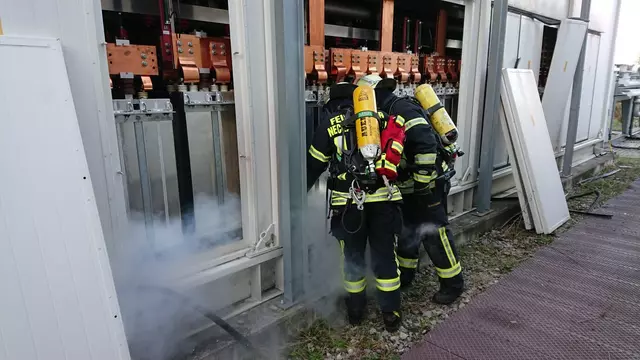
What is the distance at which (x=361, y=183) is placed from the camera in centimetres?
Result: 283

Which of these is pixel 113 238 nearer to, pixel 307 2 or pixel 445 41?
pixel 307 2

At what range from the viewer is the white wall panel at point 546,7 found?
5.46 metres

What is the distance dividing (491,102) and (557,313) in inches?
102

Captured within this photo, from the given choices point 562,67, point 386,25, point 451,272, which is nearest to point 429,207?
point 451,272

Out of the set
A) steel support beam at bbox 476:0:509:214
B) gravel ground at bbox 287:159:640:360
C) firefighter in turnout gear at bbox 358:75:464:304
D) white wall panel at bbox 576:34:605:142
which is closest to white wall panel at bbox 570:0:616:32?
white wall panel at bbox 576:34:605:142

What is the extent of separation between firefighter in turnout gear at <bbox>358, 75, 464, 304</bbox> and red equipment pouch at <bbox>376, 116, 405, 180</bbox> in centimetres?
23

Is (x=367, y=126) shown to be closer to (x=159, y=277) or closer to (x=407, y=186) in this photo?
(x=407, y=186)

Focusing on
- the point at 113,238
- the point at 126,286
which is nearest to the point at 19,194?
the point at 113,238

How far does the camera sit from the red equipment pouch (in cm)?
278

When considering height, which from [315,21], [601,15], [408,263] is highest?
[601,15]

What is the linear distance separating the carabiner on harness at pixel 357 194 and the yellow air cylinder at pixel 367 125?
23cm

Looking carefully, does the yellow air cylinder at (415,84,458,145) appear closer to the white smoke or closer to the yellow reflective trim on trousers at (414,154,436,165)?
the yellow reflective trim on trousers at (414,154,436,165)

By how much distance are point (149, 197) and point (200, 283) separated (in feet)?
2.09

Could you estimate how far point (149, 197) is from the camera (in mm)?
2664
